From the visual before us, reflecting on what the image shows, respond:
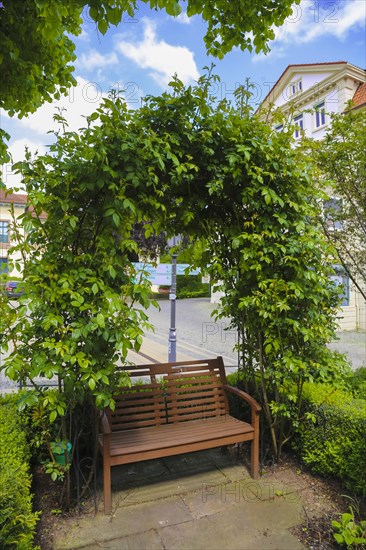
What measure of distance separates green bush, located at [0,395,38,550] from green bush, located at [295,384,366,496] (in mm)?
2321

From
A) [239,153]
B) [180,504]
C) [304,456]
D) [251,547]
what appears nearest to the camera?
[251,547]

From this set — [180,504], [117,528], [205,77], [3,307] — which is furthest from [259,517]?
[205,77]

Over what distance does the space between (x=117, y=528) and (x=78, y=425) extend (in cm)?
88

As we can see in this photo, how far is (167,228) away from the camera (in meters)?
3.55

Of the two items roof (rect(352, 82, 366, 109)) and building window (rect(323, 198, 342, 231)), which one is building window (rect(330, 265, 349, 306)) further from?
roof (rect(352, 82, 366, 109))

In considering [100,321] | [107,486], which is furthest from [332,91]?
[107,486]

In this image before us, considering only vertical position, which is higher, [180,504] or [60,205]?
[60,205]

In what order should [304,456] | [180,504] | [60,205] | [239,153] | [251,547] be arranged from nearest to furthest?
[251,547], [60,205], [180,504], [239,153], [304,456]

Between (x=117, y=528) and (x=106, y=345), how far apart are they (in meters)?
1.33

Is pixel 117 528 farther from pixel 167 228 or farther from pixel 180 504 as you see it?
pixel 167 228

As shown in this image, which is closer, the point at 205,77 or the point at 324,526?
the point at 324,526

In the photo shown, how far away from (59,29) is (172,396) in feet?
10.7

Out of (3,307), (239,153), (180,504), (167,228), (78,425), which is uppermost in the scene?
(239,153)

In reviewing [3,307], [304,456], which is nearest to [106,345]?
[3,307]
